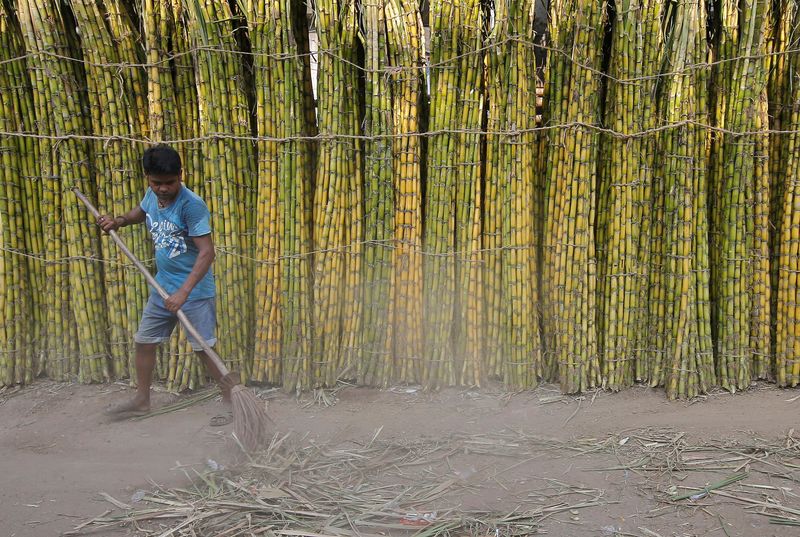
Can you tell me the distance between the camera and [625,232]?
13.3ft

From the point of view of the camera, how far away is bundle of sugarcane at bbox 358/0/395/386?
4.03 meters

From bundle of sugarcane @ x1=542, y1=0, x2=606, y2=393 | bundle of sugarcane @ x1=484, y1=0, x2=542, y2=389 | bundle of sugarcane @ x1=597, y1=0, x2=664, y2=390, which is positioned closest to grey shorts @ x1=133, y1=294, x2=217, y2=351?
bundle of sugarcane @ x1=484, y1=0, x2=542, y2=389

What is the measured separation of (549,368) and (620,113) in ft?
5.51

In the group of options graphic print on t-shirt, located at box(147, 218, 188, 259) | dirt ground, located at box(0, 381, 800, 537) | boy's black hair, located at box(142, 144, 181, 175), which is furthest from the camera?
graphic print on t-shirt, located at box(147, 218, 188, 259)

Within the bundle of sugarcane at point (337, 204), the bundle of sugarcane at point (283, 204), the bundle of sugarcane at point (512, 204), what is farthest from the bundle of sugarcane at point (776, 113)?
the bundle of sugarcane at point (283, 204)

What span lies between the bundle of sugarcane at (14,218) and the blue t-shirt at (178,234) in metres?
1.16

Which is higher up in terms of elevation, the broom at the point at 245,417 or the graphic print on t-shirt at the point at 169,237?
the graphic print on t-shirt at the point at 169,237

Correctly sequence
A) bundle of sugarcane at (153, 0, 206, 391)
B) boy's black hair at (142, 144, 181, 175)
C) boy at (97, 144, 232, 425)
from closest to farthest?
boy's black hair at (142, 144, 181, 175), boy at (97, 144, 232, 425), bundle of sugarcane at (153, 0, 206, 391)

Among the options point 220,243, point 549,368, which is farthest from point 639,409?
point 220,243

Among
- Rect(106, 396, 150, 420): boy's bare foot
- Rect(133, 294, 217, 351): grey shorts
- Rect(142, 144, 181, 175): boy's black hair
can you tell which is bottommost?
Rect(106, 396, 150, 420): boy's bare foot

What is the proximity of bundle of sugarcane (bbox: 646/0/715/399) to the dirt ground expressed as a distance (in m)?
0.24

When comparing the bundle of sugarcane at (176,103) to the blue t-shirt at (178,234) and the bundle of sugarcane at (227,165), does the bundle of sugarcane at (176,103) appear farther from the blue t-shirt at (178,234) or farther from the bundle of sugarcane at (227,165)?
the blue t-shirt at (178,234)

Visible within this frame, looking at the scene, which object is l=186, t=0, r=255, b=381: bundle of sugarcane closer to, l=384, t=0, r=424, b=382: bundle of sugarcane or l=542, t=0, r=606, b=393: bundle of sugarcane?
l=384, t=0, r=424, b=382: bundle of sugarcane

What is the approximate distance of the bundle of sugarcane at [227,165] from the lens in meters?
Answer: 3.98
